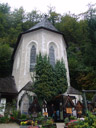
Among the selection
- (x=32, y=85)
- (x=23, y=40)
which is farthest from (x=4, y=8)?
(x=32, y=85)

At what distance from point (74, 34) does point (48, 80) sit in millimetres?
20554

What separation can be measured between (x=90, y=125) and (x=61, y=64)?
9829 mm

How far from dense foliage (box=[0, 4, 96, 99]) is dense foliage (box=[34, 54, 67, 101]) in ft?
20.2

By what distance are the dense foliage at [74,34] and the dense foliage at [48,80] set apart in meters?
6.16

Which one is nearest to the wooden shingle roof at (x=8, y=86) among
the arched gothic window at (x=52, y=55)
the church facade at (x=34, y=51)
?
the church facade at (x=34, y=51)

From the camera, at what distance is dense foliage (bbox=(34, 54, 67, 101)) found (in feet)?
39.9

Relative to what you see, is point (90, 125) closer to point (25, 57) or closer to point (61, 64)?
point (61, 64)

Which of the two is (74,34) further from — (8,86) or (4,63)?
(8,86)

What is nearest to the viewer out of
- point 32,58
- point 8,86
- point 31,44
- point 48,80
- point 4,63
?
point 48,80

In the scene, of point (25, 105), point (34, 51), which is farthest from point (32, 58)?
point (25, 105)

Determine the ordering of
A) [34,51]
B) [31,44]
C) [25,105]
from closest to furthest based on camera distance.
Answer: [25,105]
[34,51]
[31,44]

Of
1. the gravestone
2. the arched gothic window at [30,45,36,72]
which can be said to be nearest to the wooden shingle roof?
the gravestone

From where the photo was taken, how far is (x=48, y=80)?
12.8 m

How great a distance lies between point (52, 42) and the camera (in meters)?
16.0
